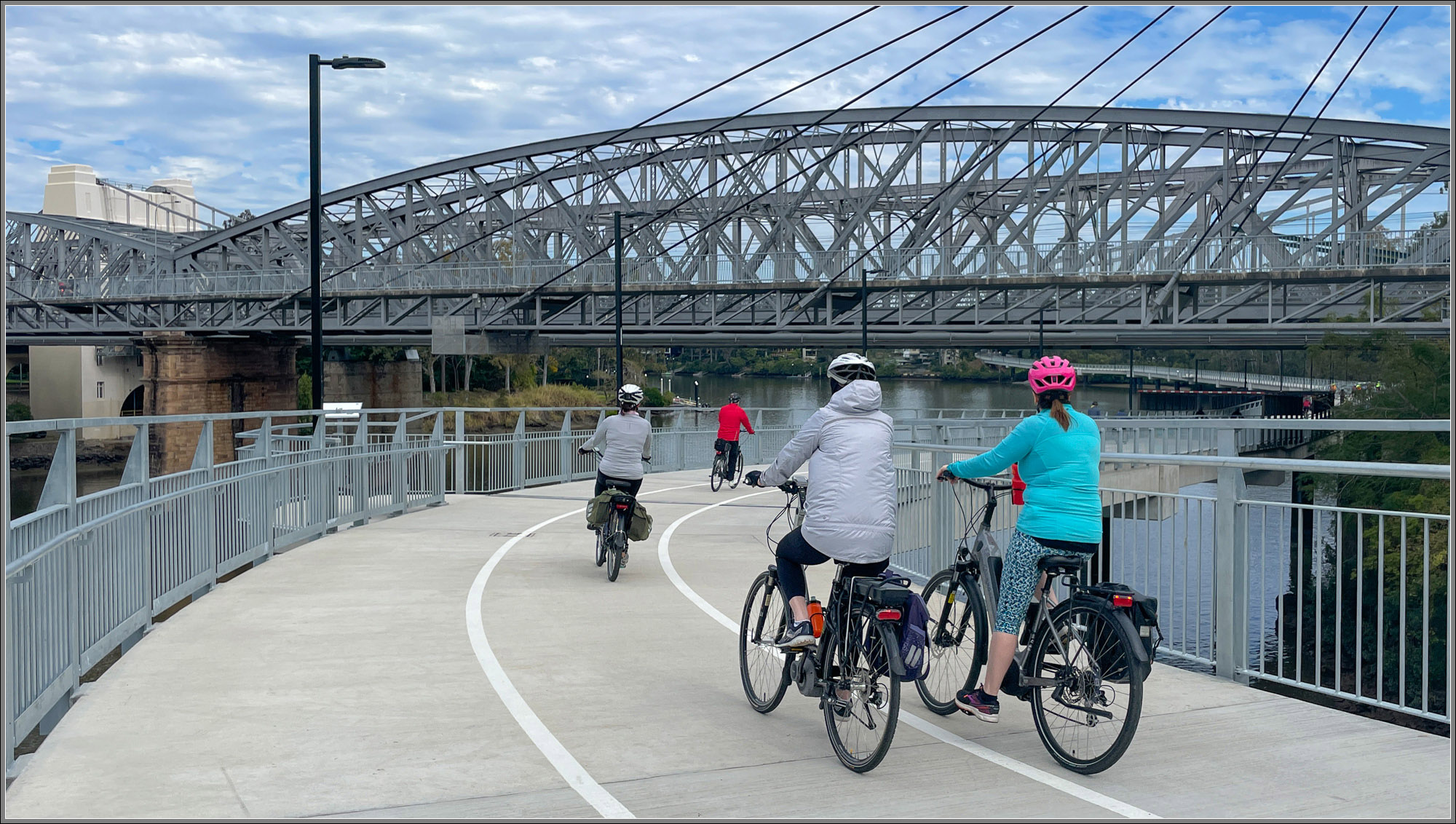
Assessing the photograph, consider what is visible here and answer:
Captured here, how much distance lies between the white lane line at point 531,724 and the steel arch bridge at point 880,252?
41.6m

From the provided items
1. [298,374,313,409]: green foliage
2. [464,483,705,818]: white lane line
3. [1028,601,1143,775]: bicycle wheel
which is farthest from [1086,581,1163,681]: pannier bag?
[298,374,313,409]: green foliage

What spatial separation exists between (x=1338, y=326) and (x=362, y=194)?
65163 millimetres

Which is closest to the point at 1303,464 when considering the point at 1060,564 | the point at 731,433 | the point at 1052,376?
the point at 1052,376

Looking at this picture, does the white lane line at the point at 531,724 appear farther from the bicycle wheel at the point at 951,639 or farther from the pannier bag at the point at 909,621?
the bicycle wheel at the point at 951,639

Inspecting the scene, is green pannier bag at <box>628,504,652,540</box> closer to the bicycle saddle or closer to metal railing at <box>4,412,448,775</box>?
metal railing at <box>4,412,448,775</box>

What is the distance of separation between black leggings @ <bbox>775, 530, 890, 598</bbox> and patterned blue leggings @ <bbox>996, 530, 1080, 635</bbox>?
605 millimetres

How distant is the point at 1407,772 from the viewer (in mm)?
5820

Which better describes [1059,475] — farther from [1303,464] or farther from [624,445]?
[624,445]

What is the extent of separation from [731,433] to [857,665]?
19.5 meters

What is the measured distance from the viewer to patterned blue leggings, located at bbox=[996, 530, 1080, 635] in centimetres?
609

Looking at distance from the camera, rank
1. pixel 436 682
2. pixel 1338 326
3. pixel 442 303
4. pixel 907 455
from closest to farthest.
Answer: pixel 436 682 < pixel 907 455 < pixel 1338 326 < pixel 442 303

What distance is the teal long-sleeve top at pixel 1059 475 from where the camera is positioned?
6.12 m

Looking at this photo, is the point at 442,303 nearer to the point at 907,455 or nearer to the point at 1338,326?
the point at 1338,326

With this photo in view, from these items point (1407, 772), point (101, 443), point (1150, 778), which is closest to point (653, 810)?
point (1150, 778)
